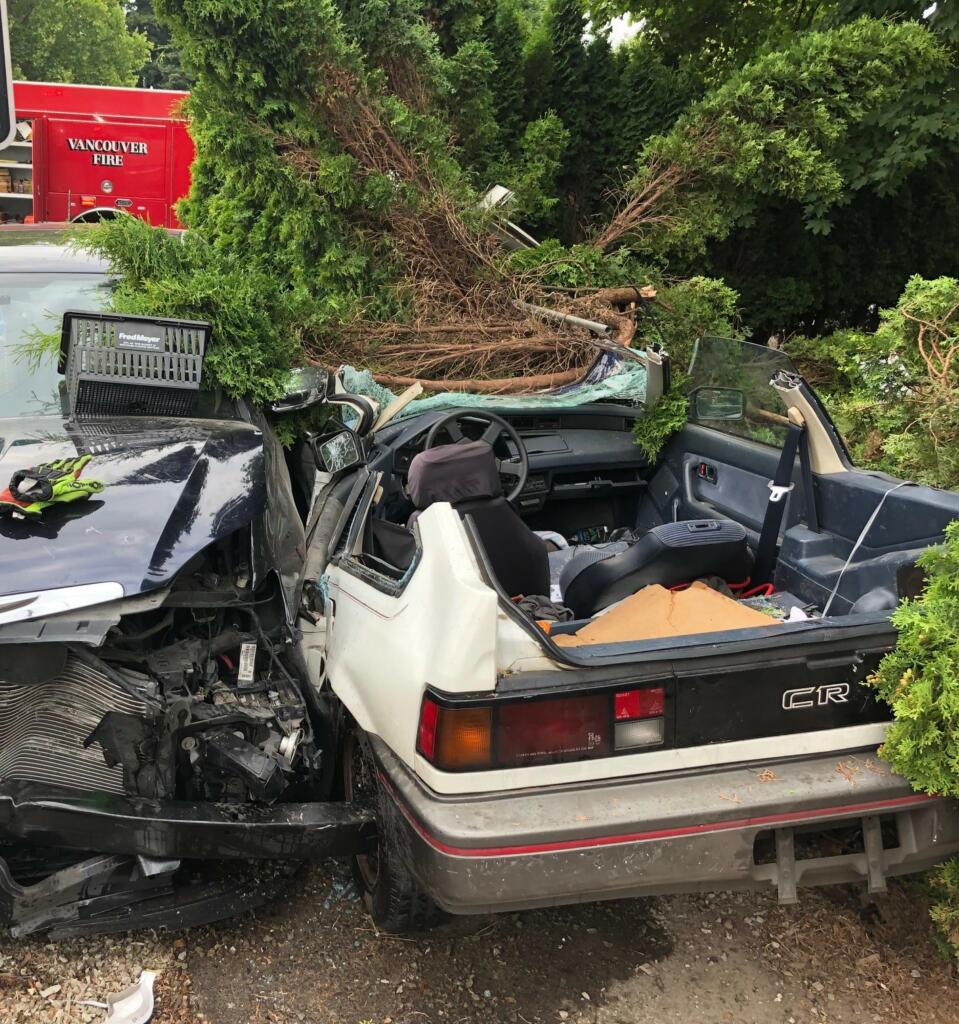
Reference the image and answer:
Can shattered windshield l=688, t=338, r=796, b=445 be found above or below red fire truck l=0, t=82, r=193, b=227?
below

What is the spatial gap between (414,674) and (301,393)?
90.7 inches

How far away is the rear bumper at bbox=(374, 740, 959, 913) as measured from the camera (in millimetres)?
1892

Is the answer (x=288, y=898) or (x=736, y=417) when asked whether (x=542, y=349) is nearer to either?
(x=736, y=417)

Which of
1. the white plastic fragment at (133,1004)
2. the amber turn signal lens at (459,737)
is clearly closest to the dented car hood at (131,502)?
the amber turn signal lens at (459,737)

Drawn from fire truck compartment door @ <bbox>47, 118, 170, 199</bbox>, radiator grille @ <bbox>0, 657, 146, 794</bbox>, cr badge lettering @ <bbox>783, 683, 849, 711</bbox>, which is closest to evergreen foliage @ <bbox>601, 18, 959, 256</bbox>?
cr badge lettering @ <bbox>783, 683, 849, 711</bbox>

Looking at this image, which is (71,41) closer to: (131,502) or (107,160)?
(107,160)

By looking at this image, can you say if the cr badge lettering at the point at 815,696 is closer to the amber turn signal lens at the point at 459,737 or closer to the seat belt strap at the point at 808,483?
the amber turn signal lens at the point at 459,737

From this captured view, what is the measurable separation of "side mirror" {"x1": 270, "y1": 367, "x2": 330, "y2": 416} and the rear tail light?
2272mm

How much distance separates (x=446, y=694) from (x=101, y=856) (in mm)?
1222

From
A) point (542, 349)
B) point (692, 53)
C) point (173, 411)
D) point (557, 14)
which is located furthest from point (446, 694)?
point (692, 53)

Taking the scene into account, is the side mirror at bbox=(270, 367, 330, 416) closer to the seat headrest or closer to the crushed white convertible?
the crushed white convertible

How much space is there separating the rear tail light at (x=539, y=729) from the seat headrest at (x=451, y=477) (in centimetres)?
100

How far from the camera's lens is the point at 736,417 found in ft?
11.9

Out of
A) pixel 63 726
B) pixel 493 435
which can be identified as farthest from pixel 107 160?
pixel 63 726
